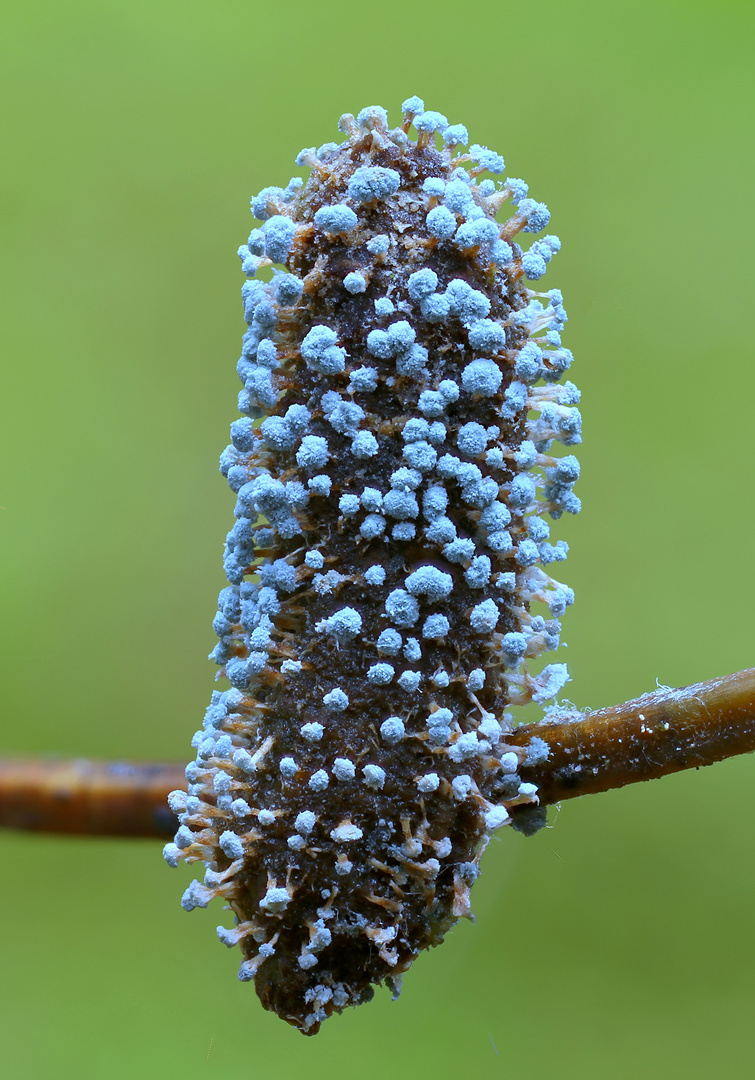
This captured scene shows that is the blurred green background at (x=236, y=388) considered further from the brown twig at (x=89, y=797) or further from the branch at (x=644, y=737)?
the branch at (x=644, y=737)

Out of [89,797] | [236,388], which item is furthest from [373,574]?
[236,388]

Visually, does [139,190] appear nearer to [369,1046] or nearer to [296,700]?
[296,700]

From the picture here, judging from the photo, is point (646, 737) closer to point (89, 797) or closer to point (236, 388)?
point (89, 797)

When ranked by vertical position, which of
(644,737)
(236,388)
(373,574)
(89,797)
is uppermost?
(236,388)

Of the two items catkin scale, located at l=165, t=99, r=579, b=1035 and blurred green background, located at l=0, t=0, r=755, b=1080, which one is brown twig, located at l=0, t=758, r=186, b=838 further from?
blurred green background, located at l=0, t=0, r=755, b=1080

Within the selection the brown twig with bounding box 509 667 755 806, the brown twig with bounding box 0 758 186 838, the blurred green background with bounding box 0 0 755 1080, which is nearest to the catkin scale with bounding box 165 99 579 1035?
the brown twig with bounding box 509 667 755 806
